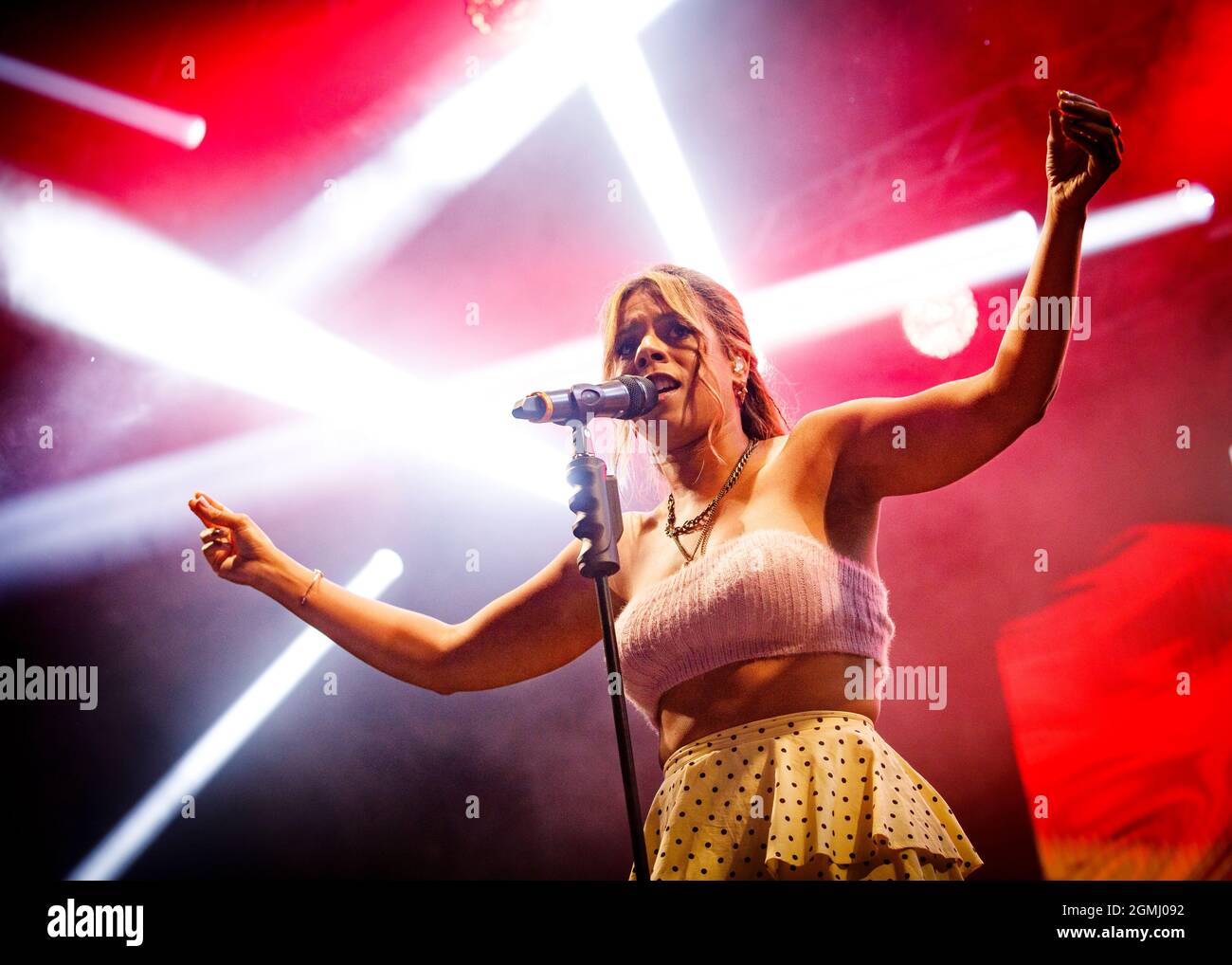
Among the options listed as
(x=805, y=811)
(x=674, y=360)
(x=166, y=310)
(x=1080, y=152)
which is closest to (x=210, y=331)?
(x=166, y=310)

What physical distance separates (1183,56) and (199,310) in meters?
2.74

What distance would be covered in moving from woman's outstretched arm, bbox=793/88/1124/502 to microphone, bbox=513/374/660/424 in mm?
396

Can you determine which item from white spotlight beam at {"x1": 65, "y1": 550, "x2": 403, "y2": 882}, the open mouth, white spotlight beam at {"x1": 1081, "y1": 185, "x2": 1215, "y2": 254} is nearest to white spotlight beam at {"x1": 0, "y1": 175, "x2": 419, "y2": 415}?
white spotlight beam at {"x1": 65, "y1": 550, "x2": 403, "y2": 882}

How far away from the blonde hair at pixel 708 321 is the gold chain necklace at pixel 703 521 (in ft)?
0.21

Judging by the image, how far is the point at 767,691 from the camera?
1.67 meters

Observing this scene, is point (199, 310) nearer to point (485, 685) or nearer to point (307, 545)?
point (307, 545)

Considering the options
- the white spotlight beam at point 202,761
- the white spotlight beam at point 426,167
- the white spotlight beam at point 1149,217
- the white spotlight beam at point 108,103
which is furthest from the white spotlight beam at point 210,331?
the white spotlight beam at point 1149,217

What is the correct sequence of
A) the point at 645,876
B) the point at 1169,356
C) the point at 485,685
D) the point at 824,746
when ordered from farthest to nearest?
1. the point at 1169,356
2. the point at 485,685
3. the point at 824,746
4. the point at 645,876

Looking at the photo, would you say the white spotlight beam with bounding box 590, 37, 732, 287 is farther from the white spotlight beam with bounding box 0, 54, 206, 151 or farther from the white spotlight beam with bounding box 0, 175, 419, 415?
the white spotlight beam with bounding box 0, 54, 206, 151

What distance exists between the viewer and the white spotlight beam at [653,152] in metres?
2.84

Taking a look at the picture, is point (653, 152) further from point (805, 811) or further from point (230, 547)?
point (805, 811)

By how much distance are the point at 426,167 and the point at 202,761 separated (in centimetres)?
179
